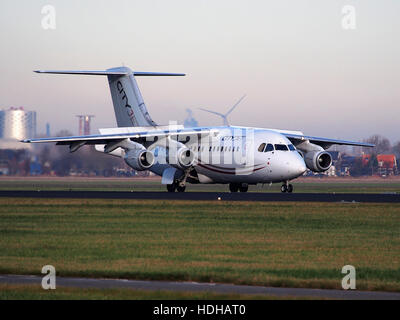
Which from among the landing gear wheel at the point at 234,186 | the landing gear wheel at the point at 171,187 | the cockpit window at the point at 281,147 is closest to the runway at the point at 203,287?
the cockpit window at the point at 281,147

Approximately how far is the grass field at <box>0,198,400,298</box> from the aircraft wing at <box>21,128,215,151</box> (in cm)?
1355

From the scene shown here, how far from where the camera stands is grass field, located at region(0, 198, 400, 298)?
19.6 meters

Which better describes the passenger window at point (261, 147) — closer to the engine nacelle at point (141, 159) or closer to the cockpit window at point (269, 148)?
the cockpit window at point (269, 148)

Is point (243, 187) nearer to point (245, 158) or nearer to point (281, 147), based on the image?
point (245, 158)

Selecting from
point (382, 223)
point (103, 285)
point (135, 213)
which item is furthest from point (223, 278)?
point (135, 213)

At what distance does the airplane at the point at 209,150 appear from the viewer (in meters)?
50.1

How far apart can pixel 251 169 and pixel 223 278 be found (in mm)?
32134

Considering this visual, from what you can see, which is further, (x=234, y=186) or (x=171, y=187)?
(x=234, y=186)

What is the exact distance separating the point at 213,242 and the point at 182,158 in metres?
27.5

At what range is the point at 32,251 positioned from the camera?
2336cm

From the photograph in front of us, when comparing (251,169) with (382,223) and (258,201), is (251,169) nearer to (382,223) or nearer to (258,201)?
(258,201)

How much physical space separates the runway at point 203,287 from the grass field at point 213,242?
58 cm

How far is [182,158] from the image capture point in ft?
173

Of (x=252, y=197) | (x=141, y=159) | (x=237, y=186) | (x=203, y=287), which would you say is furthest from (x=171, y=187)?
(x=203, y=287)
